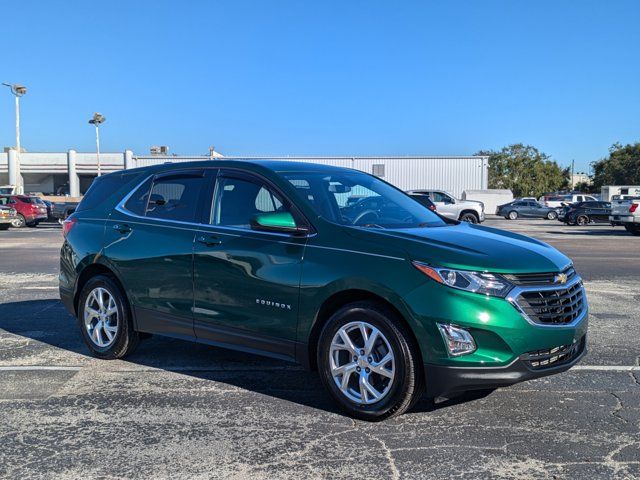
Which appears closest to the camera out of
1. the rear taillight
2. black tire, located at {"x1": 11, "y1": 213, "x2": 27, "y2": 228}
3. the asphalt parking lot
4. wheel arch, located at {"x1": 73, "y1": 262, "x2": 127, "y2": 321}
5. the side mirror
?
the asphalt parking lot

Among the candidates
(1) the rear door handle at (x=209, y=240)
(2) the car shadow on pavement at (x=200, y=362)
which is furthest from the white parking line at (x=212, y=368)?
(1) the rear door handle at (x=209, y=240)

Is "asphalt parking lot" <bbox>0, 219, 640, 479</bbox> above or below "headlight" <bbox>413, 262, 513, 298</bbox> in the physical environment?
below

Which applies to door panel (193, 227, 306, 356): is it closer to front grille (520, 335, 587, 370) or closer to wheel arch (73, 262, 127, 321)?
wheel arch (73, 262, 127, 321)

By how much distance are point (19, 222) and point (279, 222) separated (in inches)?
1144

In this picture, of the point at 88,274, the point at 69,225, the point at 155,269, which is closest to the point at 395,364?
the point at 155,269

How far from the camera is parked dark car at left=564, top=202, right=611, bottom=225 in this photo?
3497 centimetres

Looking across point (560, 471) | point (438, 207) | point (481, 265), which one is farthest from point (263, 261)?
point (438, 207)

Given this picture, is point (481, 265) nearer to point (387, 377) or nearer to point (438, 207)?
point (387, 377)

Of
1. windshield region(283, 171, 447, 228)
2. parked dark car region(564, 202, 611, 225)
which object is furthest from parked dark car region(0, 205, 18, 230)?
parked dark car region(564, 202, 611, 225)

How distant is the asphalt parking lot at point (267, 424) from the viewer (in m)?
3.51

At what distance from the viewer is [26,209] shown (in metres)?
30.2

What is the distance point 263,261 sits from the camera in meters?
4.58

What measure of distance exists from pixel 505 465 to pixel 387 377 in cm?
92

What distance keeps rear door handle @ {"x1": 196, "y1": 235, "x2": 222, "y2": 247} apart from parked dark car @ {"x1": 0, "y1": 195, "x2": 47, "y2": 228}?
27731 millimetres
